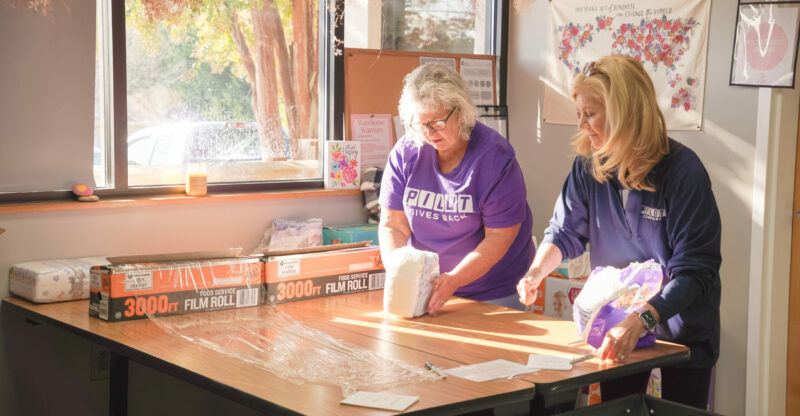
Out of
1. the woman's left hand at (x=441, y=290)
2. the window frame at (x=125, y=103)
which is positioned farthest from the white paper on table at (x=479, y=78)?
the woman's left hand at (x=441, y=290)

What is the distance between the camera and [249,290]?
112 inches

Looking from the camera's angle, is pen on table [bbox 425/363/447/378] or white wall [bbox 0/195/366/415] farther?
white wall [bbox 0/195/366/415]

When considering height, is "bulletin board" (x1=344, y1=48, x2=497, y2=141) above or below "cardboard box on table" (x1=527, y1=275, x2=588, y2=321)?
above

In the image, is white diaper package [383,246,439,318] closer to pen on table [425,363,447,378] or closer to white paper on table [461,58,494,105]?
pen on table [425,363,447,378]

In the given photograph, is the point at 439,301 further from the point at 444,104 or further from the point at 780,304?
the point at 780,304

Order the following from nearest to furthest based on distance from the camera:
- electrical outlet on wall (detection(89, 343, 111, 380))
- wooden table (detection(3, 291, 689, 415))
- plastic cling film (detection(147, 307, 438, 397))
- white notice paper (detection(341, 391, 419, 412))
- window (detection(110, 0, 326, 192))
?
1. white notice paper (detection(341, 391, 419, 412))
2. wooden table (detection(3, 291, 689, 415))
3. plastic cling film (detection(147, 307, 438, 397))
4. electrical outlet on wall (detection(89, 343, 111, 380))
5. window (detection(110, 0, 326, 192))

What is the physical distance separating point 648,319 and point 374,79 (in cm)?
254

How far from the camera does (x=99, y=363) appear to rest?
10.7 ft

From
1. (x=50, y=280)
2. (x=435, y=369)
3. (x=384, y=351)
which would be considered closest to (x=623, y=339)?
(x=435, y=369)

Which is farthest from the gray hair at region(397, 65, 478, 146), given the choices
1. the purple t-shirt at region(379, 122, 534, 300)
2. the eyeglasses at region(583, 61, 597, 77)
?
the eyeglasses at region(583, 61, 597, 77)

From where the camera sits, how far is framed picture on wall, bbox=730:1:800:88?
3.57m

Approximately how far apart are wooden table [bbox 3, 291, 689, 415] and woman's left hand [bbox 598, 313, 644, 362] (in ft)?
0.10

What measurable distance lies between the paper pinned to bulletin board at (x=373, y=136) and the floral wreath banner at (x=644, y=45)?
101cm

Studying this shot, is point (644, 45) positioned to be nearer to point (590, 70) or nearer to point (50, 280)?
point (590, 70)
